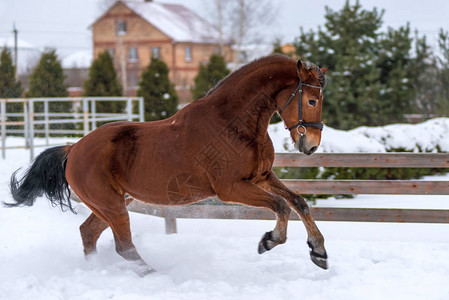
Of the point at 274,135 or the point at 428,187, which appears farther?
the point at 274,135

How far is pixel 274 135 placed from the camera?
796cm

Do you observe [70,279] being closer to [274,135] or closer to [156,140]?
[156,140]

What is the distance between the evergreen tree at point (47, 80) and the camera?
18234 millimetres

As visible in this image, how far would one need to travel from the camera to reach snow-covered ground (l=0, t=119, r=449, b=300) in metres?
3.89

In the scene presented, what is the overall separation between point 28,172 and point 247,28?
2336cm

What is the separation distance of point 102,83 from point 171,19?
2191 centimetres

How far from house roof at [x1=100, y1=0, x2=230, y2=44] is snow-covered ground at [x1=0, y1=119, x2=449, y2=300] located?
30229mm

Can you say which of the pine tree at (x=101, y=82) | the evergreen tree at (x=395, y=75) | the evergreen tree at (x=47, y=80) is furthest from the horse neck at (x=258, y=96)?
the pine tree at (x=101, y=82)

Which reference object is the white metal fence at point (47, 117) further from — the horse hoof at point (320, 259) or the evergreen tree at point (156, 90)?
the horse hoof at point (320, 259)

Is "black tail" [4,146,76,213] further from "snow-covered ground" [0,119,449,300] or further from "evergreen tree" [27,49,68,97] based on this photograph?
"evergreen tree" [27,49,68,97]

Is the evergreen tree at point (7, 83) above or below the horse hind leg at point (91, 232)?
above

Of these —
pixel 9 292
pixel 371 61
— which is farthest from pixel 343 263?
pixel 371 61

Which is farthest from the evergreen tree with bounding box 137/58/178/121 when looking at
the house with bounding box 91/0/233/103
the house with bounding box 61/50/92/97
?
the house with bounding box 61/50/92/97

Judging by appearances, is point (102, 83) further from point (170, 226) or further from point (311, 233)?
point (311, 233)
